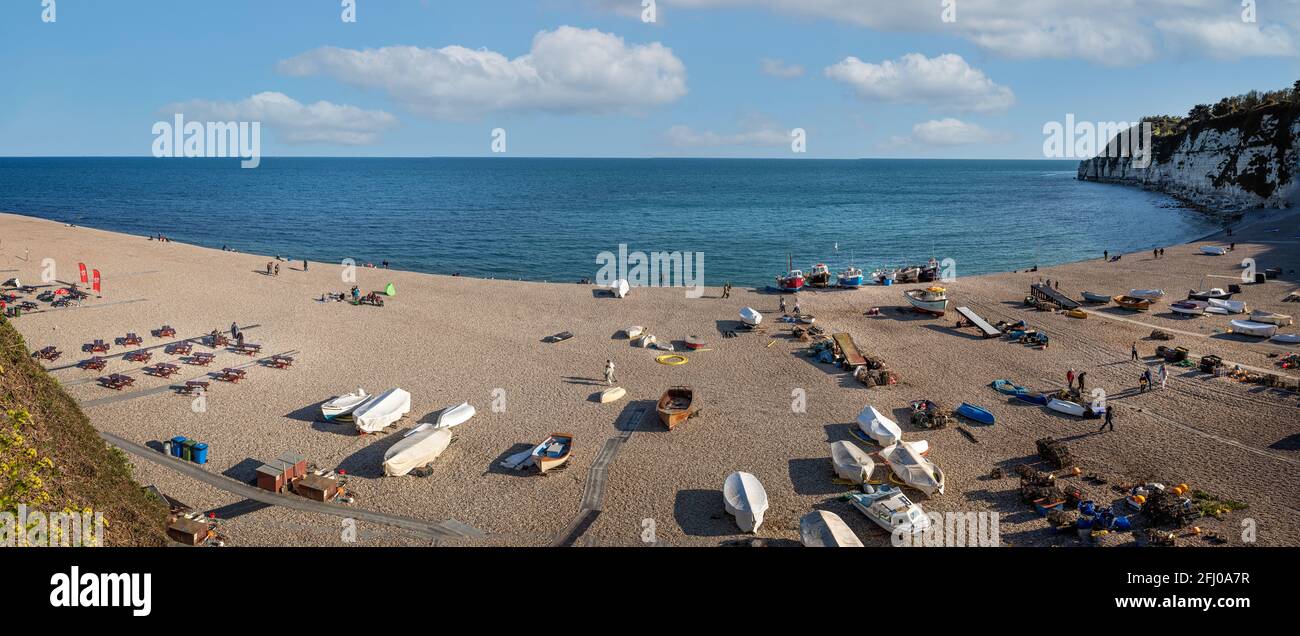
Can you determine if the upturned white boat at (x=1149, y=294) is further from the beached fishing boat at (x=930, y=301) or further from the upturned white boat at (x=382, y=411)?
the upturned white boat at (x=382, y=411)

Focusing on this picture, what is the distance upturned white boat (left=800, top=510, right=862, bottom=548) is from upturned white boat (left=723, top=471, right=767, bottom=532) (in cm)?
122

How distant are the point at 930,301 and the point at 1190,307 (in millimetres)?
14788

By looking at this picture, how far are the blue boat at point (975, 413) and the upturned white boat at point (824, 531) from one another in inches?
Result: 407

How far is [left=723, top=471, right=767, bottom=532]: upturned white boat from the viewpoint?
1923 centimetres

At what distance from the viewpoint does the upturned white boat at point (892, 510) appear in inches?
757

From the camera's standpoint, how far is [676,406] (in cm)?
2750

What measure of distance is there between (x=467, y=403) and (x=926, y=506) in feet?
56.0

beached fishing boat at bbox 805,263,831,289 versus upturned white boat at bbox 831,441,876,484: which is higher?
beached fishing boat at bbox 805,263,831,289

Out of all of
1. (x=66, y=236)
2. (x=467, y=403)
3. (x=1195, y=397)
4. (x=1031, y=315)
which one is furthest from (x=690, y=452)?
(x=66, y=236)

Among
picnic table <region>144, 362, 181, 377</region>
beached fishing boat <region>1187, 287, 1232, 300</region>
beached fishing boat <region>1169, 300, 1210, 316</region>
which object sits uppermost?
beached fishing boat <region>1187, 287, 1232, 300</region>

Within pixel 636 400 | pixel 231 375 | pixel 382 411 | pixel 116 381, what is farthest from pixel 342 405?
pixel 636 400

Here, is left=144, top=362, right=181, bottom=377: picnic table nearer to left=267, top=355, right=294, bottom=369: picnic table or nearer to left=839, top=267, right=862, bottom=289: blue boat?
left=267, top=355, right=294, bottom=369: picnic table

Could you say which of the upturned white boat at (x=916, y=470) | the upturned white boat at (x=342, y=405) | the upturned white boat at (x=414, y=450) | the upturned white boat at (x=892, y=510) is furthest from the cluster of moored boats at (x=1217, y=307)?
the upturned white boat at (x=342, y=405)

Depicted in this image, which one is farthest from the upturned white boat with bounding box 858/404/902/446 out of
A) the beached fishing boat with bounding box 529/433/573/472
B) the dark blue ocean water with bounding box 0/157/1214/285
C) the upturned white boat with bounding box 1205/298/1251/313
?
the dark blue ocean water with bounding box 0/157/1214/285
